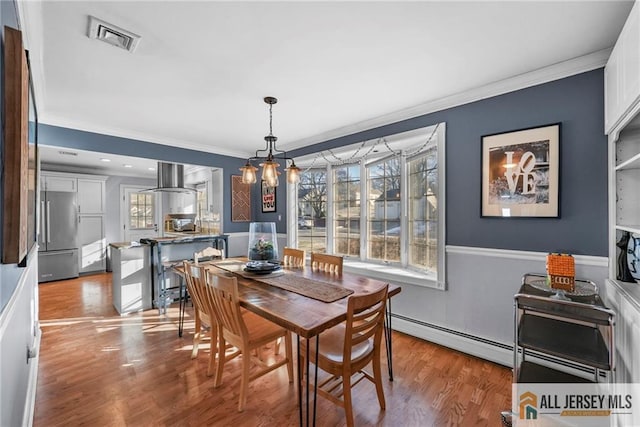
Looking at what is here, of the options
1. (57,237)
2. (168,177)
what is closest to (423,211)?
(168,177)

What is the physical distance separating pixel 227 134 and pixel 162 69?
1.75 meters

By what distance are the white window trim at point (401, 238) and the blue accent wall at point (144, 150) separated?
3.44 feet

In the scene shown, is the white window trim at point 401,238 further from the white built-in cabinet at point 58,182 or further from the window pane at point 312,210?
the white built-in cabinet at point 58,182

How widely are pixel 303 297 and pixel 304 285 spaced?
270 millimetres

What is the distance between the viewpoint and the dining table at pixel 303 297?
1.59 meters

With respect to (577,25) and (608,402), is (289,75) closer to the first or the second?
(577,25)

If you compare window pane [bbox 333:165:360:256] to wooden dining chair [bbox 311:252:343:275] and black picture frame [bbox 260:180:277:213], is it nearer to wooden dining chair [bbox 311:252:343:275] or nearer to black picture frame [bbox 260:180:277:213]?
wooden dining chair [bbox 311:252:343:275]

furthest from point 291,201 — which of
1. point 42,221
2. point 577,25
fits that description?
point 42,221

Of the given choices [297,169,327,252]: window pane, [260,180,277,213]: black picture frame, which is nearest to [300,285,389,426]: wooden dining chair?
[297,169,327,252]: window pane

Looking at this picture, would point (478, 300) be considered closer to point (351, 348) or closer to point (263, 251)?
point (351, 348)

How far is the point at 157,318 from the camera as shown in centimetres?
350

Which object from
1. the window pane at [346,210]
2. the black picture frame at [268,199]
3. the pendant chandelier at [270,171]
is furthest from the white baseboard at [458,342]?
the black picture frame at [268,199]

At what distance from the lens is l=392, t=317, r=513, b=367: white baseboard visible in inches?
94.7

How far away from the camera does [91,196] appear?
230 inches
